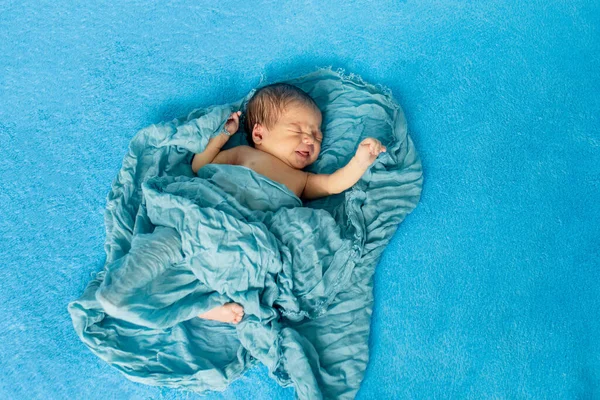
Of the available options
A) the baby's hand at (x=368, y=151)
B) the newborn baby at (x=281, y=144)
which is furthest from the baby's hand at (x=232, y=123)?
the baby's hand at (x=368, y=151)

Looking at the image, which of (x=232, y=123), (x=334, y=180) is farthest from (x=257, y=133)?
(x=334, y=180)

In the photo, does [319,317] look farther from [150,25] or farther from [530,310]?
[150,25]

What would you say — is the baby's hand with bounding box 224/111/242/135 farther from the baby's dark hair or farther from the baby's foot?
the baby's foot

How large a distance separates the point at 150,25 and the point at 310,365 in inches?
52.0

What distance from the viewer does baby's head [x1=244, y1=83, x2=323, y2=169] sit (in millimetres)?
1731

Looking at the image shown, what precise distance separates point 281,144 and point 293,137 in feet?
0.14

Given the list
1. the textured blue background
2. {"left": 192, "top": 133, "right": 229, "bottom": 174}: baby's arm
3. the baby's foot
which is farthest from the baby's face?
the baby's foot

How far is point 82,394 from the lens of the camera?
5.19ft

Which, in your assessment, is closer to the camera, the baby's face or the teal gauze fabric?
the teal gauze fabric

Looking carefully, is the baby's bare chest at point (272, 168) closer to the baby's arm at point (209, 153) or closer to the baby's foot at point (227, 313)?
the baby's arm at point (209, 153)

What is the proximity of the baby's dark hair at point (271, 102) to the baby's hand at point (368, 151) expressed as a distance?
0.27 m

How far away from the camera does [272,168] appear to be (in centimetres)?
172

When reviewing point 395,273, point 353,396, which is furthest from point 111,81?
point 353,396

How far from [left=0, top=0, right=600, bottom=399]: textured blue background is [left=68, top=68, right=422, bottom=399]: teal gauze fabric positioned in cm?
Answer: 12
